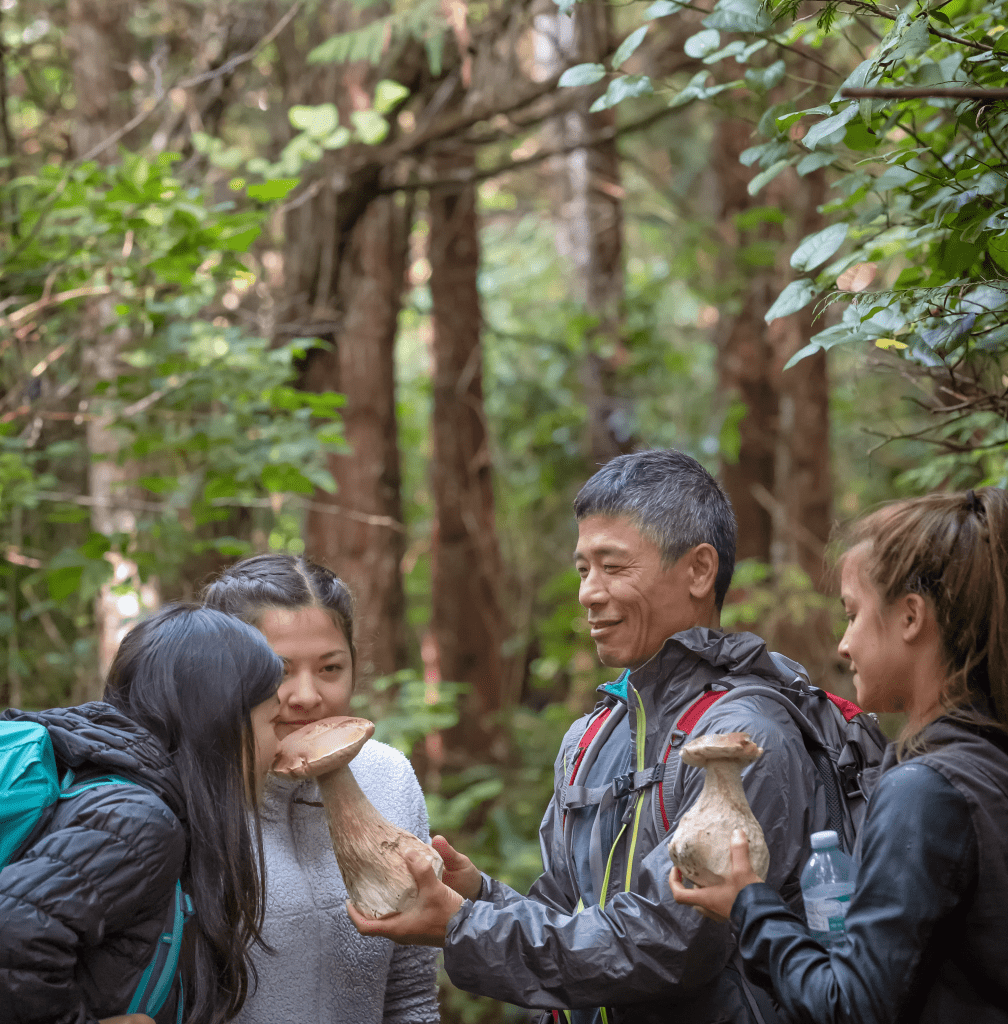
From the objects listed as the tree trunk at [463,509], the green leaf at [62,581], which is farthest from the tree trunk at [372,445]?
the green leaf at [62,581]

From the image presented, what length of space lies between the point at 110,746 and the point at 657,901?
1.05m

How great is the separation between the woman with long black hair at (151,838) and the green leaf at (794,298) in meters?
1.52

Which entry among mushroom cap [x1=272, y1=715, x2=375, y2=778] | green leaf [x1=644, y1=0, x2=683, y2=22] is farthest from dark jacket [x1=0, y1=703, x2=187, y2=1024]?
green leaf [x1=644, y1=0, x2=683, y2=22]

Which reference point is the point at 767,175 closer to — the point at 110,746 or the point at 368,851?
the point at 368,851

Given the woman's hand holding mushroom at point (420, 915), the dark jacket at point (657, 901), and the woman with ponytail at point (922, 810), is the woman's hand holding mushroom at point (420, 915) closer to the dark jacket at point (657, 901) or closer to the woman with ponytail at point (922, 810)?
the dark jacket at point (657, 901)

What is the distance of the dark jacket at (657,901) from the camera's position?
6.44 feet

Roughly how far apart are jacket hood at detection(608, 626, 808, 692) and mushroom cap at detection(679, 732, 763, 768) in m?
0.48

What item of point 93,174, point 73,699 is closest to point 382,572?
point 73,699

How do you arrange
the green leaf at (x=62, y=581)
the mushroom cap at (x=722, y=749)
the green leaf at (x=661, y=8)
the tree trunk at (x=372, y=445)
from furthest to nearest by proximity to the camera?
1. the tree trunk at (x=372, y=445)
2. the green leaf at (x=62, y=581)
3. the green leaf at (x=661, y=8)
4. the mushroom cap at (x=722, y=749)

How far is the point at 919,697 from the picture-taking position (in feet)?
6.02

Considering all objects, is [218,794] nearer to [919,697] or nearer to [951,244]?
[919,697]

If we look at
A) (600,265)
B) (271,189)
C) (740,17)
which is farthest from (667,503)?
(600,265)

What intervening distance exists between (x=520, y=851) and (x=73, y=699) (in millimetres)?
3683

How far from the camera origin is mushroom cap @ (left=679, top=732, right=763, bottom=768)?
1.74 metres
